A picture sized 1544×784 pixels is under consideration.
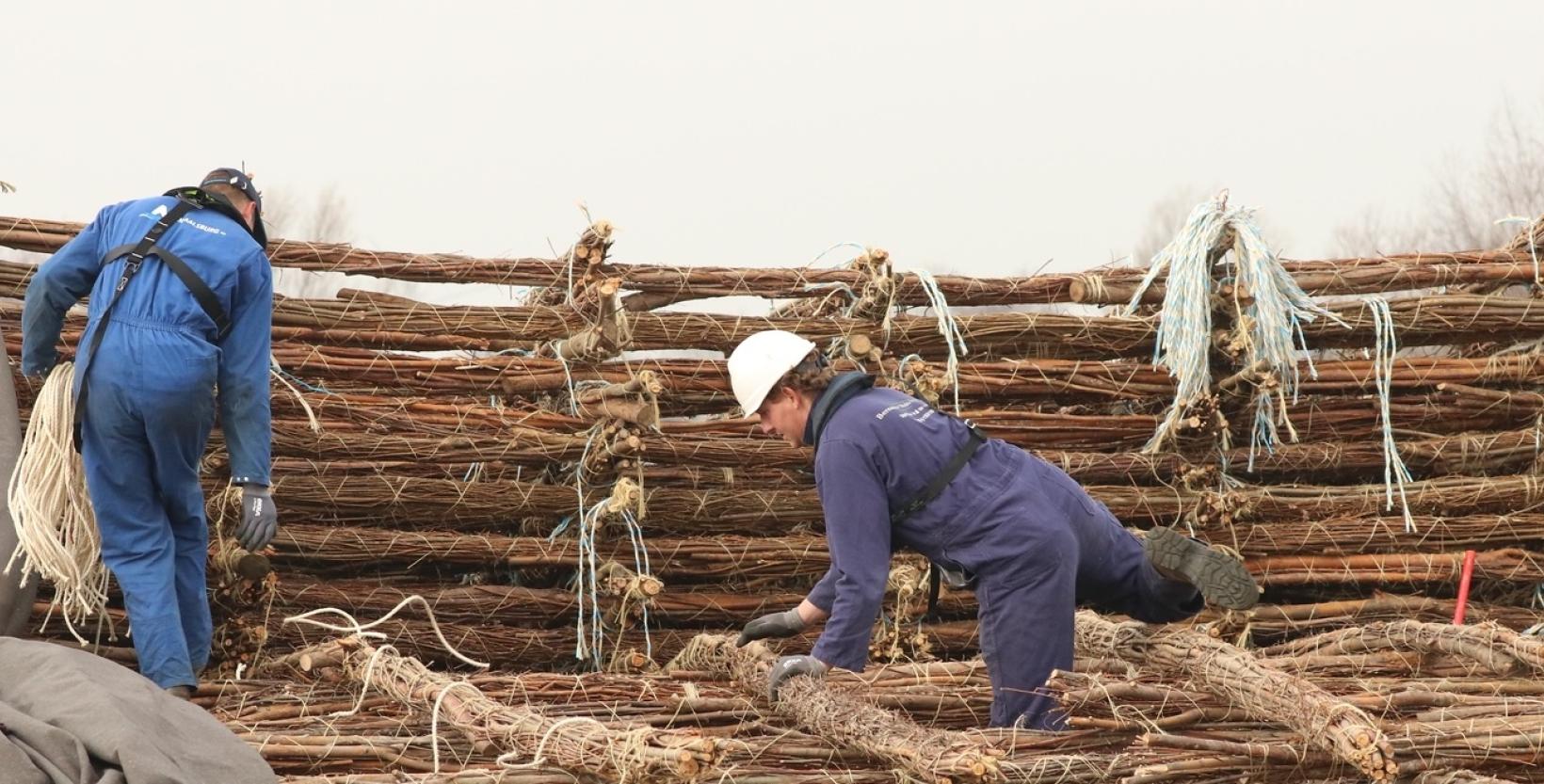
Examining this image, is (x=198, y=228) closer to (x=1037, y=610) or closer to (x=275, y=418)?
(x=275, y=418)

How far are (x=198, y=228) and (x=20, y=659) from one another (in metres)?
1.62

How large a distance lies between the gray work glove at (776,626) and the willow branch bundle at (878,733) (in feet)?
0.24

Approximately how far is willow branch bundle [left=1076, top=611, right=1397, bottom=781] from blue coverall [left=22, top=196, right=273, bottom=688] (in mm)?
2597

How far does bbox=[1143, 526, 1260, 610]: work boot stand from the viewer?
4.43 m

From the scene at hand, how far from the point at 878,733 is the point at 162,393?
2376 millimetres

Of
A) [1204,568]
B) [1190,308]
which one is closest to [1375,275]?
[1190,308]

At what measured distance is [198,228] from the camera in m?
5.19

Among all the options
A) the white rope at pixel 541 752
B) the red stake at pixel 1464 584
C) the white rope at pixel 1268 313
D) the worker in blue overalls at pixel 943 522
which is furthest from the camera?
the white rope at pixel 1268 313

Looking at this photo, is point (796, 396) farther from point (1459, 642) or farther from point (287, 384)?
point (287, 384)

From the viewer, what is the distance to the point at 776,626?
15.5ft

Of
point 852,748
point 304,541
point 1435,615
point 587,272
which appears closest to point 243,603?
point 304,541

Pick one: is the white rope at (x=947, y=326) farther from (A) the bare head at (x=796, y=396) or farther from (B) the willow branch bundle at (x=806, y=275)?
(A) the bare head at (x=796, y=396)

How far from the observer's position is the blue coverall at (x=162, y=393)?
5.00m

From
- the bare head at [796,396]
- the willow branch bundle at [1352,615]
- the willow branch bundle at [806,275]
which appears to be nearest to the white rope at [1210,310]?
the willow branch bundle at [806,275]
